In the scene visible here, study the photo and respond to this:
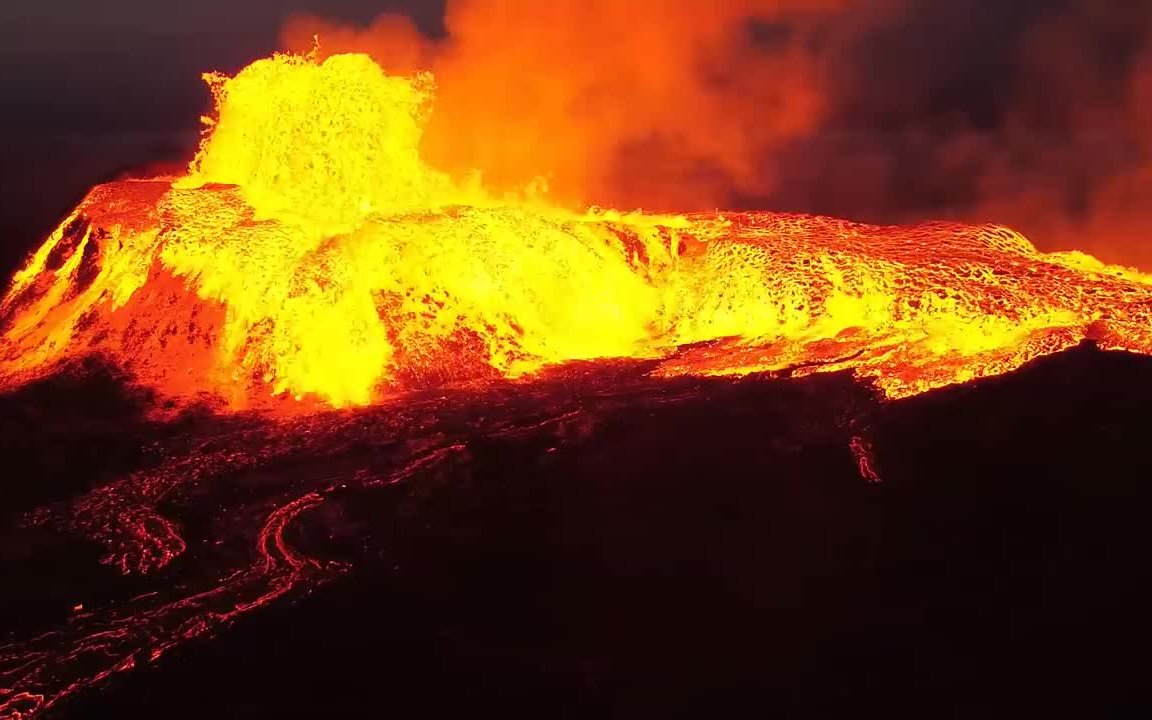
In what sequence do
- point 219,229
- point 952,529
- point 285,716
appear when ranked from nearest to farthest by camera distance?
point 285,716 < point 952,529 < point 219,229

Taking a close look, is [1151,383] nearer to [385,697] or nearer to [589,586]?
[589,586]

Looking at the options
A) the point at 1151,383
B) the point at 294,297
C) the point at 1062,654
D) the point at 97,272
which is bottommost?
the point at 1062,654

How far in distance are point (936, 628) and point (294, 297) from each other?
31.1 ft

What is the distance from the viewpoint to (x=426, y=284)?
1335cm

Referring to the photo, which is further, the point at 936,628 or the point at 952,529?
the point at 952,529

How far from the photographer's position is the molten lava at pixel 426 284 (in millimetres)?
12391

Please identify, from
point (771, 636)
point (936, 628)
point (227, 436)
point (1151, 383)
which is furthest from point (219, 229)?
point (1151, 383)

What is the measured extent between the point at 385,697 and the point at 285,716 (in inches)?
28.7

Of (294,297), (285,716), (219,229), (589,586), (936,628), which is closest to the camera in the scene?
(285,716)

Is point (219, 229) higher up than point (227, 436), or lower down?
higher up

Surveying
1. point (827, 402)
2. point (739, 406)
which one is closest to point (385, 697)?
point (739, 406)

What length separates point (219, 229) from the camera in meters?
14.0

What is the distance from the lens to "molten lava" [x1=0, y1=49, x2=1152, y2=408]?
488 inches

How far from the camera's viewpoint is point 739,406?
11055 mm
